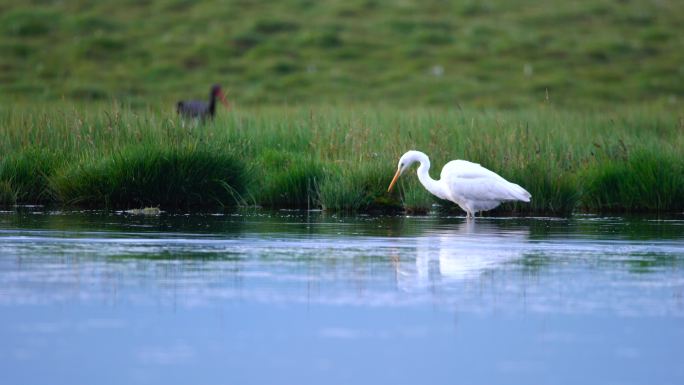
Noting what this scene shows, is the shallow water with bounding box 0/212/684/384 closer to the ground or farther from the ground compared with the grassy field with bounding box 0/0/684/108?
closer to the ground

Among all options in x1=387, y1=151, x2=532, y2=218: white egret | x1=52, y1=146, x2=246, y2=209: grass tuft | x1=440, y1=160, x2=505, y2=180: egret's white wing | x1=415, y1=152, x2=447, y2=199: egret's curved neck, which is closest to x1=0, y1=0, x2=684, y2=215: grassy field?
x1=52, y1=146, x2=246, y2=209: grass tuft

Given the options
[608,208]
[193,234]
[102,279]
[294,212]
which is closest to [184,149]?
[294,212]

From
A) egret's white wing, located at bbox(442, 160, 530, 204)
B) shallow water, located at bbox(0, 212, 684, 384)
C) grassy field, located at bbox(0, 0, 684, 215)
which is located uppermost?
grassy field, located at bbox(0, 0, 684, 215)

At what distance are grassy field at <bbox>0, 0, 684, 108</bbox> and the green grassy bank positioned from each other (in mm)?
14177

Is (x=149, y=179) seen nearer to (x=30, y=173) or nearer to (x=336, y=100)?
(x=30, y=173)

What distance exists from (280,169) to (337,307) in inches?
280

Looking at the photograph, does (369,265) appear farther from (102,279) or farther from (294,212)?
(294,212)

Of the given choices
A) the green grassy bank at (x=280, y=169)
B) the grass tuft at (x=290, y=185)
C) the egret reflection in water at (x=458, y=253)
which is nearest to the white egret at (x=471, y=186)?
the green grassy bank at (x=280, y=169)

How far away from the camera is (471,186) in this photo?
38.2ft

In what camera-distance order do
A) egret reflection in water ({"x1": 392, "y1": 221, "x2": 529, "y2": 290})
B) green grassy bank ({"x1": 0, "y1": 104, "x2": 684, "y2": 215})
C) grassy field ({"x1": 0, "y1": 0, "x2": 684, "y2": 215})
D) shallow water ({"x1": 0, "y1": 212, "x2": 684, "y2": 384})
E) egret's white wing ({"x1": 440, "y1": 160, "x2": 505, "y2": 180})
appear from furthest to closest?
grassy field ({"x1": 0, "y1": 0, "x2": 684, "y2": 215})
green grassy bank ({"x1": 0, "y1": 104, "x2": 684, "y2": 215})
egret's white wing ({"x1": 440, "y1": 160, "x2": 505, "y2": 180})
egret reflection in water ({"x1": 392, "y1": 221, "x2": 529, "y2": 290})
shallow water ({"x1": 0, "y1": 212, "x2": 684, "y2": 384})

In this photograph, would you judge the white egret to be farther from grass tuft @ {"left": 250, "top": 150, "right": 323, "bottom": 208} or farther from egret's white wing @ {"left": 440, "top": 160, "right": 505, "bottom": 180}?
grass tuft @ {"left": 250, "top": 150, "right": 323, "bottom": 208}

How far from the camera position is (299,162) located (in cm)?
1330

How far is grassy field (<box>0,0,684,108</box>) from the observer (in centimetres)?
3155

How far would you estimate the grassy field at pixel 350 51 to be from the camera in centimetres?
3155
